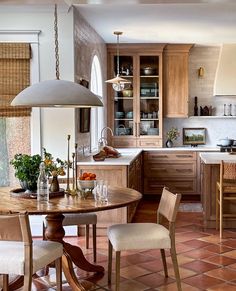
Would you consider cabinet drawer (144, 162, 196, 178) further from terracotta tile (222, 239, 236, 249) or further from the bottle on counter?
the bottle on counter

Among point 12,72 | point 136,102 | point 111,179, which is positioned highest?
point 12,72

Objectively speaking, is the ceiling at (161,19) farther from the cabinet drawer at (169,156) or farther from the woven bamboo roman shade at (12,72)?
the cabinet drawer at (169,156)

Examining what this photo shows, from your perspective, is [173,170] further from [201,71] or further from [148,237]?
[148,237]

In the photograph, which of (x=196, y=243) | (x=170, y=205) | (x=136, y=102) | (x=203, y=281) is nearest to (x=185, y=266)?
(x=203, y=281)

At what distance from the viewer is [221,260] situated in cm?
446

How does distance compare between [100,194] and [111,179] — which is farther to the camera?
[111,179]

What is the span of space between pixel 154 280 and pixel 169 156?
3.93m

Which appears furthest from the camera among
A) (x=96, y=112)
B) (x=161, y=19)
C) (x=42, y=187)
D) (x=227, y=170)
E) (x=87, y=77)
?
(x=96, y=112)

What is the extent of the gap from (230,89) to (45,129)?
3.94 m

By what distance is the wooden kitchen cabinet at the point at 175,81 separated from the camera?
26.1 feet

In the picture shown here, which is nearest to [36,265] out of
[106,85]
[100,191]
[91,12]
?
[100,191]

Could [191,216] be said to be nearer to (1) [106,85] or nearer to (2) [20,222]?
(1) [106,85]

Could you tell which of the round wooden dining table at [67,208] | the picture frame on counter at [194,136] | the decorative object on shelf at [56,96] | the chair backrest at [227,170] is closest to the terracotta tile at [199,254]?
the chair backrest at [227,170]

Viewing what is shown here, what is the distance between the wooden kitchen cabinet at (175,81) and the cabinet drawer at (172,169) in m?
0.90
